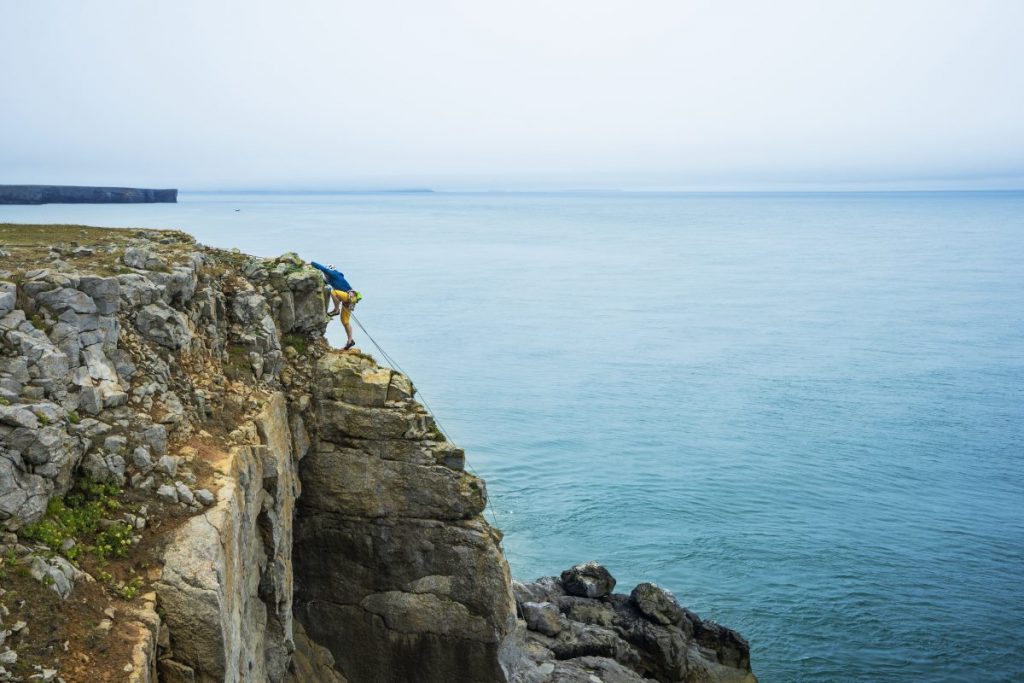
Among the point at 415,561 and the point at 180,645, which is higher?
the point at 180,645

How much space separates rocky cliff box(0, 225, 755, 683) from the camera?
1534 centimetres

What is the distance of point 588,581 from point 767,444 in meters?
29.2

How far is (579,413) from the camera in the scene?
7100cm

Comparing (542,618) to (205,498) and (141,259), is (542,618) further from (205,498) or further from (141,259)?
(141,259)

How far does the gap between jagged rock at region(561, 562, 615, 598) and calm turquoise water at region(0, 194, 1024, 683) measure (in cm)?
529

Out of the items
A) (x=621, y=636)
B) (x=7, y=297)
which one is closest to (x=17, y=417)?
(x=7, y=297)

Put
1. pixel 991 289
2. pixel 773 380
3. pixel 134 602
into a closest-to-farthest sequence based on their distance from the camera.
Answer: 1. pixel 134 602
2. pixel 773 380
3. pixel 991 289

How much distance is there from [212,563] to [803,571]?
1397 inches

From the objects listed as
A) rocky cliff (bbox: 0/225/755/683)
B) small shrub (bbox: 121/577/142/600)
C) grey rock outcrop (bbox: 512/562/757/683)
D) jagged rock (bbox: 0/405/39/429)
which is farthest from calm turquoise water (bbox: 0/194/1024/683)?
jagged rock (bbox: 0/405/39/429)

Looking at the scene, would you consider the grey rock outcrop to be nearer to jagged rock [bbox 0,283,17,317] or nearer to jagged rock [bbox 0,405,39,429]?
jagged rock [bbox 0,405,39,429]

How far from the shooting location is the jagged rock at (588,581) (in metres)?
37.6

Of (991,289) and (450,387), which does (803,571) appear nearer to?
(450,387)

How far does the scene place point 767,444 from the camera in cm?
6275

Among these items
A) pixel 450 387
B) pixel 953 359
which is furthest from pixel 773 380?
pixel 450 387
